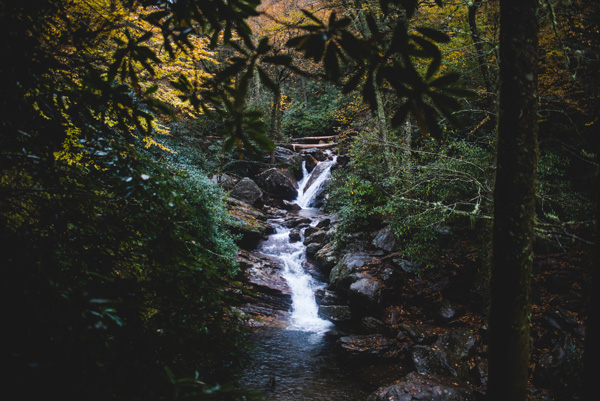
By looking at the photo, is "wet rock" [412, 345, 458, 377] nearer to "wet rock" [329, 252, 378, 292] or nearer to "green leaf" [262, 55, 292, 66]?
"wet rock" [329, 252, 378, 292]

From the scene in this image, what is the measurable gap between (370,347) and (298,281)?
4.37 metres

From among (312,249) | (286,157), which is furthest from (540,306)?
(286,157)

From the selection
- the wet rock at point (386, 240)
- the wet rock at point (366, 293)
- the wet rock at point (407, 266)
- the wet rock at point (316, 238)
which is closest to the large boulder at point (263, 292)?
the wet rock at point (316, 238)

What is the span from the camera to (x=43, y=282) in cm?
96

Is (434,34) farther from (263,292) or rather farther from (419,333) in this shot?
(263,292)

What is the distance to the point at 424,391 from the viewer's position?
494cm

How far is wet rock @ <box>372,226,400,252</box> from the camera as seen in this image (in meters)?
9.45

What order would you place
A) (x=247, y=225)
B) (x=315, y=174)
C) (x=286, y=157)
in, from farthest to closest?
(x=286, y=157) < (x=315, y=174) < (x=247, y=225)

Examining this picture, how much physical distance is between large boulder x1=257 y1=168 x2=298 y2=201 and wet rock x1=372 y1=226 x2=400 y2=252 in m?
9.16

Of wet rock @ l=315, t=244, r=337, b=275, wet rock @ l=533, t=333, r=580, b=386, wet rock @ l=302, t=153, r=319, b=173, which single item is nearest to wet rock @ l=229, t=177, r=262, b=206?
wet rock @ l=302, t=153, r=319, b=173

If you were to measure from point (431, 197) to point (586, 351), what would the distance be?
21.1 ft

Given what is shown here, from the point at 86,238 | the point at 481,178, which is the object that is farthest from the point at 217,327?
the point at 481,178

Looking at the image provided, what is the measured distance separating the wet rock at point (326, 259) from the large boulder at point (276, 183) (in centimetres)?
730

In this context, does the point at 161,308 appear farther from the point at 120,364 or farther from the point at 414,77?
the point at 414,77
